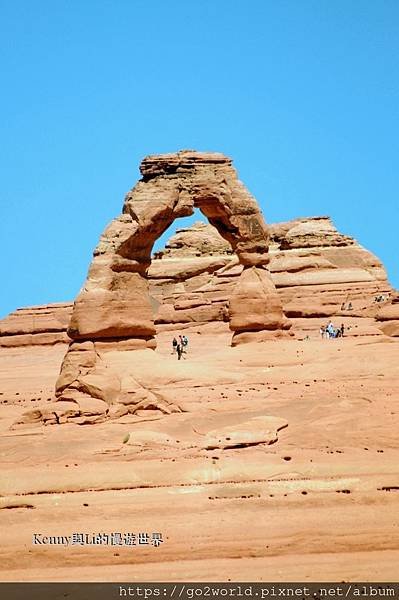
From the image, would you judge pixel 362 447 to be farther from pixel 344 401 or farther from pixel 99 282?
pixel 99 282

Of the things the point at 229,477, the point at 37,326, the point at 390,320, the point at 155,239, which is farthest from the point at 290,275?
the point at 229,477

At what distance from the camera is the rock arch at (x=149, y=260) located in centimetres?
2147

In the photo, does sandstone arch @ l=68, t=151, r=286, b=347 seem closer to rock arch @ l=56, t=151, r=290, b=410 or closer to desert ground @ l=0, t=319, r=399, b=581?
rock arch @ l=56, t=151, r=290, b=410

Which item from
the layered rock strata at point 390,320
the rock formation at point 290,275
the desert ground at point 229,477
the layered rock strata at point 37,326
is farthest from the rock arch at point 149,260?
the layered rock strata at point 37,326

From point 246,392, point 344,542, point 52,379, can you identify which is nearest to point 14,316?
point 52,379

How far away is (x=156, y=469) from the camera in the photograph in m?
Answer: 15.3

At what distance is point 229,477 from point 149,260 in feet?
30.1

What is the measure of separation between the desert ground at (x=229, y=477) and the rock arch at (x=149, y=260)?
0.92m

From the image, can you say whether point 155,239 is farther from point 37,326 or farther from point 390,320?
point 37,326

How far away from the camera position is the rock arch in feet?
A: 70.4

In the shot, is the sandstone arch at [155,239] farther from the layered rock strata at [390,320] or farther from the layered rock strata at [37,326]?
the layered rock strata at [37,326]

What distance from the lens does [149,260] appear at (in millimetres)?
22922

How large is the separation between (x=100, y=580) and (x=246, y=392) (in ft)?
27.9

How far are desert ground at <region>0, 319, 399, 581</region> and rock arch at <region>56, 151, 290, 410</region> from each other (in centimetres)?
92
